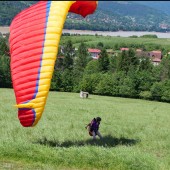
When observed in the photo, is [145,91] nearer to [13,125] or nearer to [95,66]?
[95,66]

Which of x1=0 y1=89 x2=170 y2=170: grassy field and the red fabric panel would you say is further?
x1=0 y1=89 x2=170 y2=170: grassy field

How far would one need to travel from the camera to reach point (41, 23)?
31.5 feet

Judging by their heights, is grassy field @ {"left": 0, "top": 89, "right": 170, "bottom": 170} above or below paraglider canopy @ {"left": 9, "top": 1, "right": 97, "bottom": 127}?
below

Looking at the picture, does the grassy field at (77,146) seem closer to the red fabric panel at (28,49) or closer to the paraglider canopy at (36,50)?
the paraglider canopy at (36,50)

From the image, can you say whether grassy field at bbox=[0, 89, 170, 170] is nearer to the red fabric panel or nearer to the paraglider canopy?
the paraglider canopy

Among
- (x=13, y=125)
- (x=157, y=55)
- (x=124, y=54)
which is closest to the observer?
(x=13, y=125)

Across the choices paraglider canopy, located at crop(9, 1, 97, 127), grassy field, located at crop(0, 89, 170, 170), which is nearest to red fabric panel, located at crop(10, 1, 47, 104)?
paraglider canopy, located at crop(9, 1, 97, 127)

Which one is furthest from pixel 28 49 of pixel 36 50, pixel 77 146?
pixel 77 146

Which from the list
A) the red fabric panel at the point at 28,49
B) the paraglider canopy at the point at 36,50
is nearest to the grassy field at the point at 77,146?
the paraglider canopy at the point at 36,50

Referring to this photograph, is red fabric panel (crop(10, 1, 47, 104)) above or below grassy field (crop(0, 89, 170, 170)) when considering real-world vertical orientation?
above

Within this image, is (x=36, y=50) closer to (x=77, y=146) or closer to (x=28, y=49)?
(x=28, y=49)

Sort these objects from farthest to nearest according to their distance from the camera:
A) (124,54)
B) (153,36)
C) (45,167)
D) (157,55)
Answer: (153,36)
(157,55)
(124,54)
(45,167)

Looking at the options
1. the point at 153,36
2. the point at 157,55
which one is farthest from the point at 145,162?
the point at 153,36

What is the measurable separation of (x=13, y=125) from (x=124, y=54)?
55.7 metres
